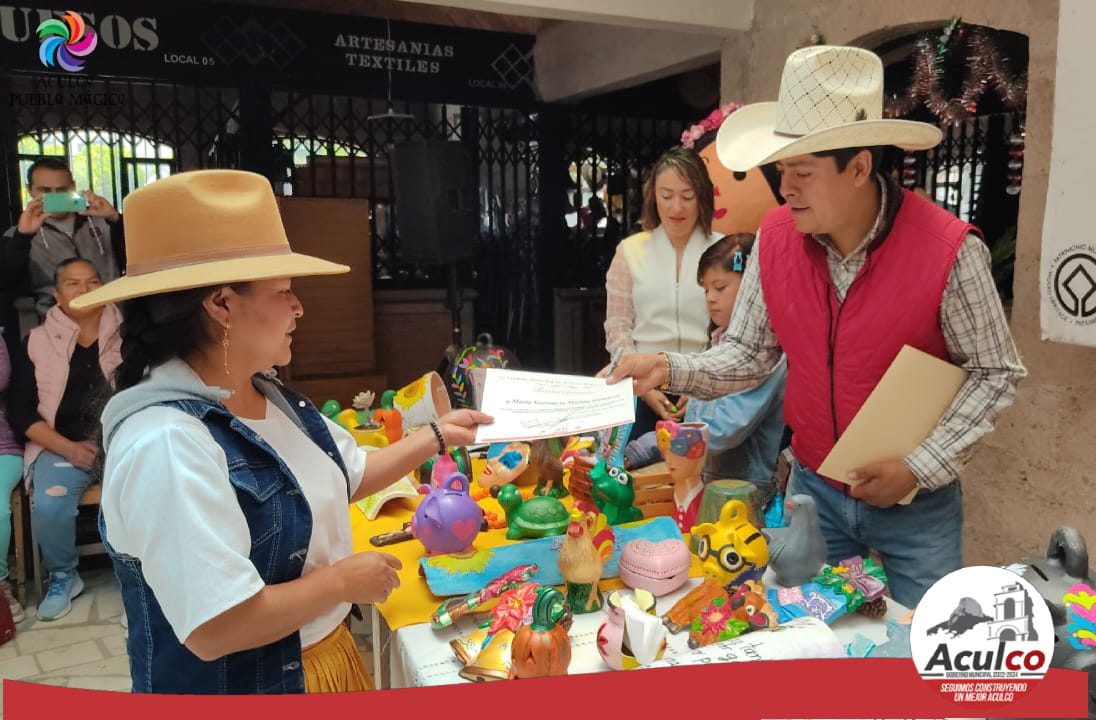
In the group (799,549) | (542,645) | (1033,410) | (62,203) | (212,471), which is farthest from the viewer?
(62,203)

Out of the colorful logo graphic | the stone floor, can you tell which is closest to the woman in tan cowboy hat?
the stone floor

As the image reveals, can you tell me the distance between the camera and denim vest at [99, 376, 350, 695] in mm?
1216

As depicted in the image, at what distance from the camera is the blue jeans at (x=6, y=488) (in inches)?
138

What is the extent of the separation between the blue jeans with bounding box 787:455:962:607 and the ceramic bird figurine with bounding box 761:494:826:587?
0.20 metres

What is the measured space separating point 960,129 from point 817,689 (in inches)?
244

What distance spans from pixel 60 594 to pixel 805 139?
349 centimetres

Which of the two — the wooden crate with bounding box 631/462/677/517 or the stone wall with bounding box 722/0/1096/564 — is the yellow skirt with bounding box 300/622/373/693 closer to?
the wooden crate with bounding box 631/462/677/517

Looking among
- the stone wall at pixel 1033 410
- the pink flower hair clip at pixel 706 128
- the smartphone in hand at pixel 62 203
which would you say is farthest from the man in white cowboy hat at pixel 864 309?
the smartphone in hand at pixel 62 203

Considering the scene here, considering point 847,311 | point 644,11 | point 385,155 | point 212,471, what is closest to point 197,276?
point 212,471

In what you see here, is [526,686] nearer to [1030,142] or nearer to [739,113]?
[739,113]

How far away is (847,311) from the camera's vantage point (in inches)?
68.4

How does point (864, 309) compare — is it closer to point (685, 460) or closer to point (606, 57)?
point (685, 460)

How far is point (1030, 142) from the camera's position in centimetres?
278

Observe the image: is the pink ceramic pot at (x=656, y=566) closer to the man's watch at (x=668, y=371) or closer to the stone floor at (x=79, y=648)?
the man's watch at (x=668, y=371)
